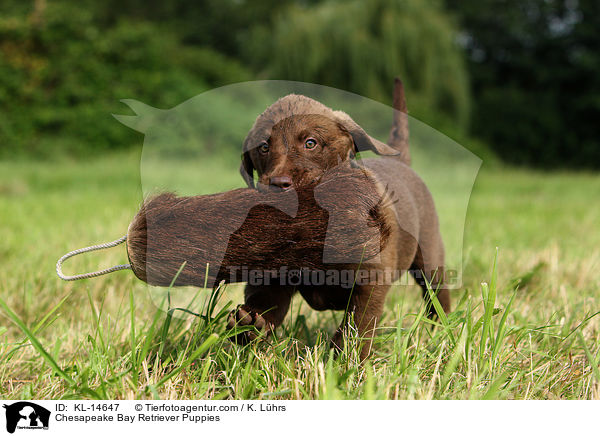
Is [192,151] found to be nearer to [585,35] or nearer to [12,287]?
[12,287]

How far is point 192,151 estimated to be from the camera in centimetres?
240

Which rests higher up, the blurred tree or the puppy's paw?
the blurred tree

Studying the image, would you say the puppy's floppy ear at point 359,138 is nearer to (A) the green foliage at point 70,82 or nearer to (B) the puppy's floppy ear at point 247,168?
(B) the puppy's floppy ear at point 247,168

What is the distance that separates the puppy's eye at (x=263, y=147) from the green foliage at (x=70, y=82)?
29.2 ft

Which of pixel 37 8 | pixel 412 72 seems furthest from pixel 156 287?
pixel 37 8

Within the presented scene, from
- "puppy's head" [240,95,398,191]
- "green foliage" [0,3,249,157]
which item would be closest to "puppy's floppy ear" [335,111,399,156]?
"puppy's head" [240,95,398,191]

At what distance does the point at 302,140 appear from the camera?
79.4 inches

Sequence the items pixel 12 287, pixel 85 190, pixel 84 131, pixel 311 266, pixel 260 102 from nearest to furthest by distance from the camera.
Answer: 1. pixel 311 266
2. pixel 260 102
3. pixel 12 287
4. pixel 85 190
5. pixel 84 131

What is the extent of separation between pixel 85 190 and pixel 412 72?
269 inches

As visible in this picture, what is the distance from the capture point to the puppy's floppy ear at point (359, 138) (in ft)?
6.66

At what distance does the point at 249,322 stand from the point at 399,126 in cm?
136

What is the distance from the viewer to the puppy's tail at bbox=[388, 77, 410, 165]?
262 centimetres
